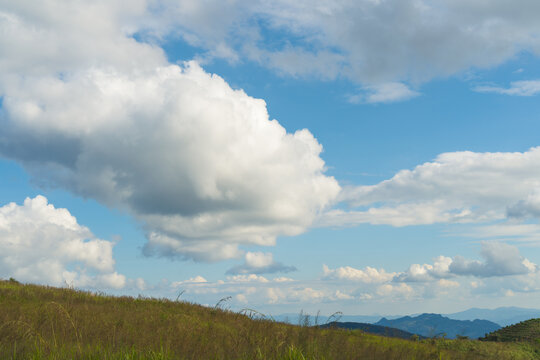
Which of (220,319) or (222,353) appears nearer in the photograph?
(222,353)

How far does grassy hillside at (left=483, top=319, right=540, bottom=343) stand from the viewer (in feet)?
80.3

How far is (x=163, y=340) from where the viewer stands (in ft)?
38.2

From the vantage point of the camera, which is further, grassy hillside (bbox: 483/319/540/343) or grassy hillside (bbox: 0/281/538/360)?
grassy hillside (bbox: 483/319/540/343)

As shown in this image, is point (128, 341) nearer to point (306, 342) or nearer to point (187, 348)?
point (187, 348)

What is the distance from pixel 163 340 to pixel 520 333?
2324 cm

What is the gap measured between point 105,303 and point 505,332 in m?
24.4

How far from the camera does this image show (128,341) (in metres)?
11.0

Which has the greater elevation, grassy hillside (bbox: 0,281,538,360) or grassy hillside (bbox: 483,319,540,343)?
grassy hillside (bbox: 0,281,538,360)

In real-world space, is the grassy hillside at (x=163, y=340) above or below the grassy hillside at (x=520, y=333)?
above

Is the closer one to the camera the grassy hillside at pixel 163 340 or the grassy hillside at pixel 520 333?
the grassy hillside at pixel 163 340

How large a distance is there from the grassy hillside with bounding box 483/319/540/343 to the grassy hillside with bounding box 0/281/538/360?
2522mm

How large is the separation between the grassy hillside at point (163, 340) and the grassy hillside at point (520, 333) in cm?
252

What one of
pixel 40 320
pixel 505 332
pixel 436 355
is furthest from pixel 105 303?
pixel 505 332

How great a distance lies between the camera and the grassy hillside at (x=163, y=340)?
875cm
